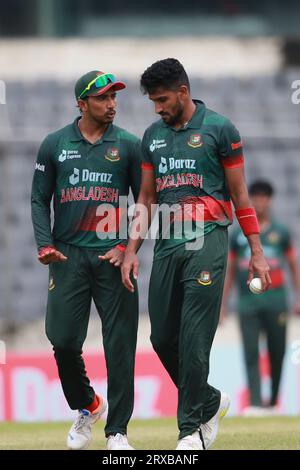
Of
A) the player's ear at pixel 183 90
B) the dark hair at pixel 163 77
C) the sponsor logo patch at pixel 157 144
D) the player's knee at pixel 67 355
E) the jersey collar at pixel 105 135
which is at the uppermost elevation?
the dark hair at pixel 163 77

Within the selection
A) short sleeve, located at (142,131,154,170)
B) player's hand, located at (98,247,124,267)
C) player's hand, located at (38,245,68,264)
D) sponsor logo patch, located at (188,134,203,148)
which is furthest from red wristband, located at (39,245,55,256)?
sponsor logo patch, located at (188,134,203,148)

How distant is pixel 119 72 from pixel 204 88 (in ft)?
5.29

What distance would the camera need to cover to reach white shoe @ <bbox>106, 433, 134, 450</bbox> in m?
7.70

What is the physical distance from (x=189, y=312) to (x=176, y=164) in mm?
926

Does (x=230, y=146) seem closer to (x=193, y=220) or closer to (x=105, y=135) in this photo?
(x=193, y=220)

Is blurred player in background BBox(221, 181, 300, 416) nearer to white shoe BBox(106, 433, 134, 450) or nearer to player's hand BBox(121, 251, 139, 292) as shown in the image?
white shoe BBox(106, 433, 134, 450)

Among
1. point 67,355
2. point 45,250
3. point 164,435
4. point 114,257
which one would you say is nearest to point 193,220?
point 114,257

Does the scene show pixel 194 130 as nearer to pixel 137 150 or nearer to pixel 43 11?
pixel 137 150

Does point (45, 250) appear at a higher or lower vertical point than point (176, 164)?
lower

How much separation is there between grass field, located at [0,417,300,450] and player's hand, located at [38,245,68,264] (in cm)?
126

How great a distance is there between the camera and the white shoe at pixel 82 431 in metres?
8.17

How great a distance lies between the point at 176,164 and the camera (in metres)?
7.57

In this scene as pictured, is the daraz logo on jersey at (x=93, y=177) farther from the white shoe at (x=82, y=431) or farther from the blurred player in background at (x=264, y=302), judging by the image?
the blurred player in background at (x=264, y=302)

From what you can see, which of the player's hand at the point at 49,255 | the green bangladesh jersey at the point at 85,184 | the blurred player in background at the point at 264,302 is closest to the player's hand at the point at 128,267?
the green bangladesh jersey at the point at 85,184
